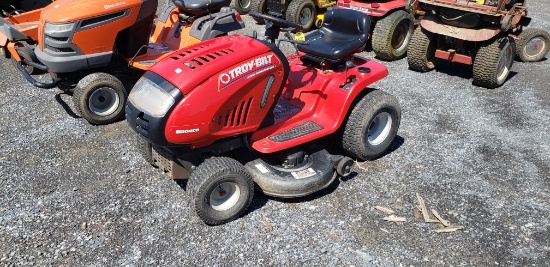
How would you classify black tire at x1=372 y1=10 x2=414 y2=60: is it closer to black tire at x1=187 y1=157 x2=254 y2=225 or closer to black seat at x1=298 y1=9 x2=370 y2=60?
black seat at x1=298 y1=9 x2=370 y2=60

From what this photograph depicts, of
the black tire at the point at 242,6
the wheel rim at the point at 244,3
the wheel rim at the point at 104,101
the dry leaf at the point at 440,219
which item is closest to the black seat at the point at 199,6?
the wheel rim at the point at 104,101

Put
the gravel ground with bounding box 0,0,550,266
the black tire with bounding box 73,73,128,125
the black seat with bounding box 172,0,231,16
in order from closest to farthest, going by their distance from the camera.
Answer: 1. the gravel ground with bounding box 0,0,550,266
2. the black tire with bounding box 73,73,128,125
3. the black seat with bounding box 172,0,231,16

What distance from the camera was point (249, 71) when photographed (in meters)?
3.41

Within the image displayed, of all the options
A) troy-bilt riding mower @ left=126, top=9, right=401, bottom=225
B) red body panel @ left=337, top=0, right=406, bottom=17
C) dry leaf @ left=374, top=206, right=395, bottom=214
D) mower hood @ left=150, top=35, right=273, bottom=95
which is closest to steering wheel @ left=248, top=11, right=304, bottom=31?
troy-bilt riding mower @ left=126, top=9, right=401, bottom=225

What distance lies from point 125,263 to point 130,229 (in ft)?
1.17

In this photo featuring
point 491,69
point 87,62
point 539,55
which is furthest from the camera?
point 539,55

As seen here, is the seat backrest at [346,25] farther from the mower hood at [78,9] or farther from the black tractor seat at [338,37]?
the mower hood at [78,9]

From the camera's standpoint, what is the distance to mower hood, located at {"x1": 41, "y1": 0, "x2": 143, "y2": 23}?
4672 millimetres

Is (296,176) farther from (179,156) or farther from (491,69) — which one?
(491,69)

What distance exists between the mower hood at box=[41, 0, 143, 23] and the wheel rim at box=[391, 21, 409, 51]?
4168 mm

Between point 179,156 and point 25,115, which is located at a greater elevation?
point 179,156

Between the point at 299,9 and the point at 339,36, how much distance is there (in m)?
4.00

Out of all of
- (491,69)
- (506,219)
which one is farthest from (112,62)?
(491,69)

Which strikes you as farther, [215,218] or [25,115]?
[25,115]
